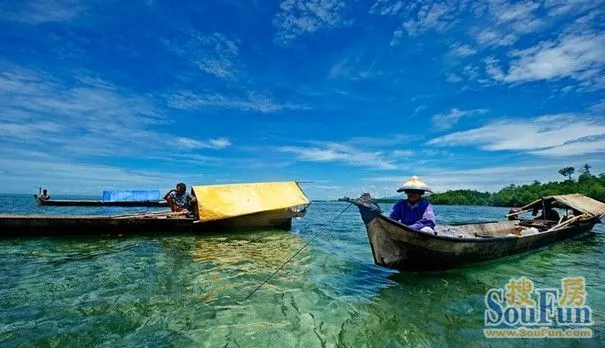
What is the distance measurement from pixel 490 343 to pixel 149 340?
4819mm

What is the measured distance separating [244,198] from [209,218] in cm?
191

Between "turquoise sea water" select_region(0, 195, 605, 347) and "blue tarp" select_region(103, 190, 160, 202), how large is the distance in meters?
26.2

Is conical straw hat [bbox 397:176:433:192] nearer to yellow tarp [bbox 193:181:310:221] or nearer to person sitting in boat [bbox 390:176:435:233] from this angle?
person sitting in boat [bbox 390:176:435:233]

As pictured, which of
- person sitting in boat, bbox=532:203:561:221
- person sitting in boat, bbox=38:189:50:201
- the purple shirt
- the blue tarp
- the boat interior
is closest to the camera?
the purple shirt

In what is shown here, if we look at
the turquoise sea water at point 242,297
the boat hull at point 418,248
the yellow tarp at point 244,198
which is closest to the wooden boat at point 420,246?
the boat hull at point 418,248

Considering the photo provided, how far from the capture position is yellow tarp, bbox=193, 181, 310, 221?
14000 millimetres

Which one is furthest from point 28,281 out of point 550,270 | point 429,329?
point 550,270

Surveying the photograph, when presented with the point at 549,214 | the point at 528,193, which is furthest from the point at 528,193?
the point at 549,214

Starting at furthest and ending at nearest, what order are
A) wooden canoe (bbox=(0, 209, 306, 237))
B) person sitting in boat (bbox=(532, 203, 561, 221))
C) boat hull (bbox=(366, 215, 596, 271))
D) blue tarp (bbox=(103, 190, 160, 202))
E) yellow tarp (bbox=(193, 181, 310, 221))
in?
blue tarp (bbox=(103, 190, 160, 202)), person sitting in boat (bbox=(532, 203, 561, 221)), yellow tarp (bbox=(193, 181, 310, 221)), wooden canoe (bbox=(0, 209, 306, 237)), boat hull (bbox=(366, 215, 596, 271))

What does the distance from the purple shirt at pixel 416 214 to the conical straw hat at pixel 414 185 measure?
530mm

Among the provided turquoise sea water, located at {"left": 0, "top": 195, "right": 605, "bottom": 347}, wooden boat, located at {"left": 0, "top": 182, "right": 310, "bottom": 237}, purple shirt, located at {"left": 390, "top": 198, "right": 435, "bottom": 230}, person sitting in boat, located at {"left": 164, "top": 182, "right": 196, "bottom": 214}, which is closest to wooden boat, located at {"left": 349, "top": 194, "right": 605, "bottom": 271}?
turquoise sea water, located at {"left": 0, "top": 195, "right": 605, "bottom": 347}

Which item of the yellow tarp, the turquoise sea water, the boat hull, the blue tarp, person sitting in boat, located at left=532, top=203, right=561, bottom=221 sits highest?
the blue tarp

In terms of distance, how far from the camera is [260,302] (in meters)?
6.25

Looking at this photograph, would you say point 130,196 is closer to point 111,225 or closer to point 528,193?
point 111,225
